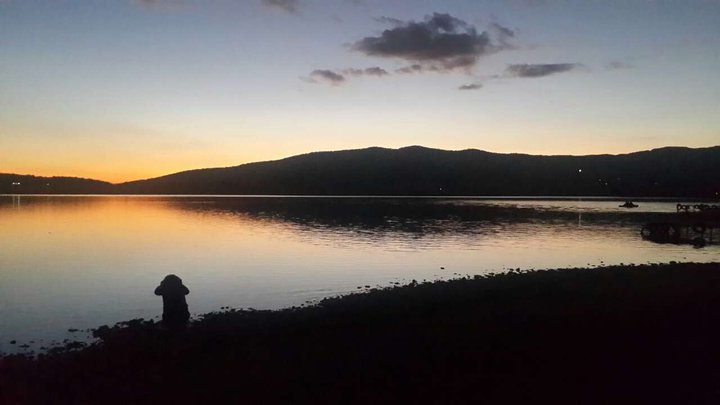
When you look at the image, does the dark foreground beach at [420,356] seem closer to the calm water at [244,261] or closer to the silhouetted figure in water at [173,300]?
the silhouetted figure in water at [173,300]

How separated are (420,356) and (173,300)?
11163mm

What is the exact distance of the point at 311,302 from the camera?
28484mm

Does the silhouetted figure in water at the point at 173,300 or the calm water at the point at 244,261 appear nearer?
the silhouetted figure in water at the point at 173,300

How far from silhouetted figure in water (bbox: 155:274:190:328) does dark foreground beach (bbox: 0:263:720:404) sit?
67cm

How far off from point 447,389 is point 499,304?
10.2 meters

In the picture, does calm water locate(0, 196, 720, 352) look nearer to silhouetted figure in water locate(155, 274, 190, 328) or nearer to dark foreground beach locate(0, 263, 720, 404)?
silhouetted figure in water locate(155, 274, 190, 328)

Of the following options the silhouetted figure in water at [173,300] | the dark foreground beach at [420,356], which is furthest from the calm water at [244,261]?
the dark foreground beach at [420,356]

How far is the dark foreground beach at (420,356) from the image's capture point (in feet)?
37.1

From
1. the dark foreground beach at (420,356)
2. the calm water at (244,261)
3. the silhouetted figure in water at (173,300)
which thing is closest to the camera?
the dark foreground beach at (420,356)

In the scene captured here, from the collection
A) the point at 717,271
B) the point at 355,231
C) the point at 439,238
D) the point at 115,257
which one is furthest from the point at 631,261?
the point at 115,257

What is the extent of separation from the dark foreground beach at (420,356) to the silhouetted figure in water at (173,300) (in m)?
0.67

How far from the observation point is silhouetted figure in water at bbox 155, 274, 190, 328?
20.5 m

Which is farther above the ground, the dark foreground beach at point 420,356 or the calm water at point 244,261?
the dark foreground beach at point 420,356

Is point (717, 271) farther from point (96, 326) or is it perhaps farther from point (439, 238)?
point (439, 238)
